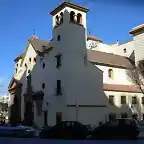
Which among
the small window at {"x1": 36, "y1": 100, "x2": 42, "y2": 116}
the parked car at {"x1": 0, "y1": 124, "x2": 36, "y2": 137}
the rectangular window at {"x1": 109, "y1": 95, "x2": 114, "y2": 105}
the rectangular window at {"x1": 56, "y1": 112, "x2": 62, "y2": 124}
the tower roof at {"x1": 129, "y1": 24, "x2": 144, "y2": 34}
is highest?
the tower roof at {"x1": 129, "y1": 24, "x2": 144, "y2": 34}

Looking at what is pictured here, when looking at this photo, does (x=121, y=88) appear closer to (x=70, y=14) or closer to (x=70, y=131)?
(x=70, y=14)

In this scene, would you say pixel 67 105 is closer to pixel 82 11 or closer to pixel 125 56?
pixel 82 11

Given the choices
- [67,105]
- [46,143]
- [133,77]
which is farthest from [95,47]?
[46,143]

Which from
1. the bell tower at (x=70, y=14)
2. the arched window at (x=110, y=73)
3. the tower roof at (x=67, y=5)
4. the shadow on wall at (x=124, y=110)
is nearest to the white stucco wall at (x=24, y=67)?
the bell tower at (x=70, y=14)

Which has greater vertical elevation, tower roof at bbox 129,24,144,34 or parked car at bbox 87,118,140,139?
tower roof at bbox 129,24,144,34

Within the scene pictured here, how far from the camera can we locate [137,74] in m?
49.8

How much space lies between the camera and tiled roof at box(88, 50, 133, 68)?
4966 centimetres

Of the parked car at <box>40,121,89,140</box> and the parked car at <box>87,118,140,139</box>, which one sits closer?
the parked car at <box>87,118,140,139</box>

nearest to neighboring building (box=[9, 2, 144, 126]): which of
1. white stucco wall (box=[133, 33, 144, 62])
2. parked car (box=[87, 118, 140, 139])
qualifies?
white stucco wall (box=[133, 33, 144, 62])

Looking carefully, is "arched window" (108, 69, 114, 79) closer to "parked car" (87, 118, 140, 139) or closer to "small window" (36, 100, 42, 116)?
"small window" (36, 100, 42, 116)

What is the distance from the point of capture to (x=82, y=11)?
45.2m

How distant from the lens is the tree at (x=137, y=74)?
157ft

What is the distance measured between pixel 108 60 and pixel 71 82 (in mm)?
13966

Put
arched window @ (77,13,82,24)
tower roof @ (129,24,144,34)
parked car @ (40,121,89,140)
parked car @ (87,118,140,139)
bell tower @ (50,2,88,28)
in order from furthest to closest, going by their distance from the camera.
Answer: tower roof @ (129,24,144,34) < arched window @ (77,13,82,24) < bell tower @ (50,2,88,28) < parked car @ (40,121,89,140) < parked car @ (87,118,140,139)
